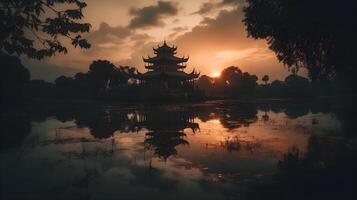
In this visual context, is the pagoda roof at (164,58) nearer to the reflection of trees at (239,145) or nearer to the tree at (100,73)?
the tree at (100,73)

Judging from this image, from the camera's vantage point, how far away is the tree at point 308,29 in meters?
13.2

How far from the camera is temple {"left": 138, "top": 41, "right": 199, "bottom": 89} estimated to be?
63706 millimetres

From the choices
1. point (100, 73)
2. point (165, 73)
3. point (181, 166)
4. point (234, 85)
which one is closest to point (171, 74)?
point (165, 73)

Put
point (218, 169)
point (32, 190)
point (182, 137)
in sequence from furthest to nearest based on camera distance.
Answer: point (182, 137), point (218, 169), point (32, 190)

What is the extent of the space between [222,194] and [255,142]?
25.9 ft

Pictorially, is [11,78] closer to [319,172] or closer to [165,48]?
[165,48]

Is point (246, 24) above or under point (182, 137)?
above

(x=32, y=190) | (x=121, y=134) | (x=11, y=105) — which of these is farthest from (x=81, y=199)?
(x=11, y=105)

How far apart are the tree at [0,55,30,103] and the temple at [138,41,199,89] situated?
2293cm

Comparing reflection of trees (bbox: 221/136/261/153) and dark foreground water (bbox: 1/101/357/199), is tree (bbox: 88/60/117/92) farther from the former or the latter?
reflection of trees (bbox: 221/136/261/153)

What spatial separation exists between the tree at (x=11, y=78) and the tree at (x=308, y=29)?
127 ft

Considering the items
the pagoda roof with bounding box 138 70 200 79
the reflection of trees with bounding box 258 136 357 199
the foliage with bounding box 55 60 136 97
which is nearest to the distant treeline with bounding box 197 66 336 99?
the pagoda roof with bounding box 138 70 200 79

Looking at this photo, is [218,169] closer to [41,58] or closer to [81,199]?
[81,199]

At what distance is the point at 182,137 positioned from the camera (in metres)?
17.1
